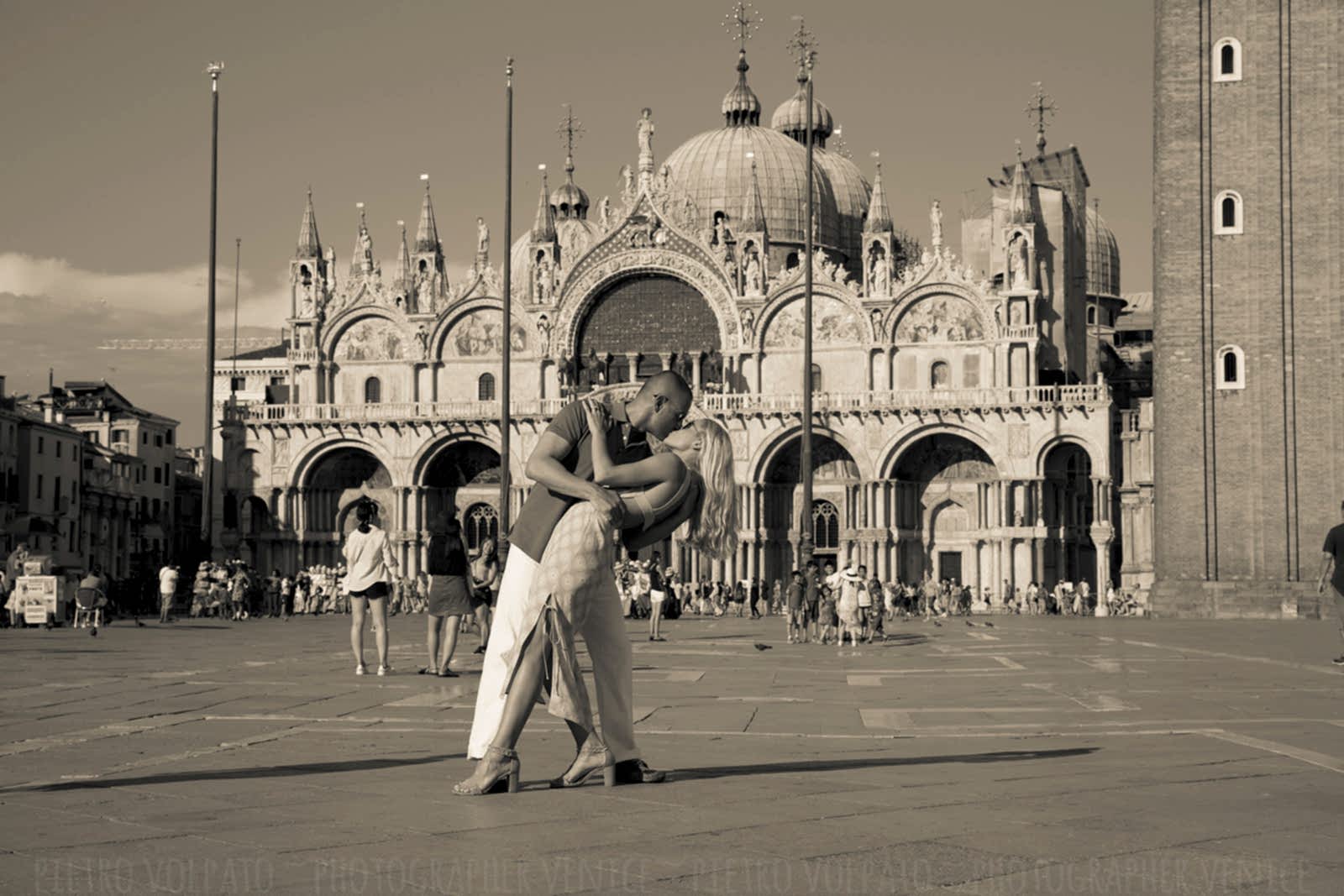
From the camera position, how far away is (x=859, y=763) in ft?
30.9

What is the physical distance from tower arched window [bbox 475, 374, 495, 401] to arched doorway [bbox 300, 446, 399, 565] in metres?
4.62

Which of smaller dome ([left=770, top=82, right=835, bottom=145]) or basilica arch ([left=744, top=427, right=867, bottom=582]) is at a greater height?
smaller dome ([left=770, top=82, right=835, bottom=145])

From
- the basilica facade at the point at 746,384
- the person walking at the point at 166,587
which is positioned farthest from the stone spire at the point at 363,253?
the person walking at the point at 166,587

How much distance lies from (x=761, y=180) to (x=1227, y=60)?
3437 cm

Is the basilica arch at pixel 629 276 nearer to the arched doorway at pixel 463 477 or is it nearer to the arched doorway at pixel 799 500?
the arched doorway at pixel 799 500

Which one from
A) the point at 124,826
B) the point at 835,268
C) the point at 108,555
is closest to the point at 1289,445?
the point at 835,268

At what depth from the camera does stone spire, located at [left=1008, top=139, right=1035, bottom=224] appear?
2373 inches

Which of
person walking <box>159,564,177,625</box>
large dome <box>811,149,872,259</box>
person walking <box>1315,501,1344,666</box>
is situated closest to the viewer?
person walking <box>1315,501,1344,666</box>

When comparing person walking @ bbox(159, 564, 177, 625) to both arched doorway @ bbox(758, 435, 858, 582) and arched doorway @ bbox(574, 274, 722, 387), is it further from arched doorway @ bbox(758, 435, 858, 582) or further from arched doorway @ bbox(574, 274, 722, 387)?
arched doorway @ bbox(574, 274, 722, 387)

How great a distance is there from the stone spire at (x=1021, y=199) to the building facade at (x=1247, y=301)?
60.0 ft

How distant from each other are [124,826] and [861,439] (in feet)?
172

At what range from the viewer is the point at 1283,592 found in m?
39.9

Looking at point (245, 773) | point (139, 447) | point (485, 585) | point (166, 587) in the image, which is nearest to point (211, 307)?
point (166, 587)

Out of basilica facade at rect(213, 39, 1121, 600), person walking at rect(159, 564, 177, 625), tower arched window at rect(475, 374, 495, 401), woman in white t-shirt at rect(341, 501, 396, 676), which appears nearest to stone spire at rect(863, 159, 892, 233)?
basilica facade at rect(213, 39, 1121, 600)
